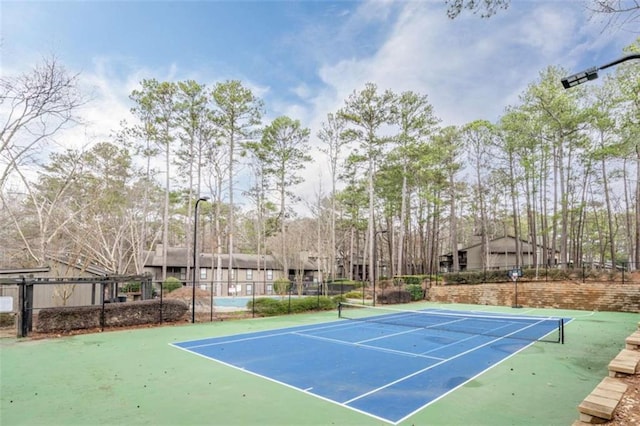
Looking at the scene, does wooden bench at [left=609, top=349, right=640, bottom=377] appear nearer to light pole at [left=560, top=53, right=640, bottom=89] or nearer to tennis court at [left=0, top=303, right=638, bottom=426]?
tennis court at [left=0, top=303, right=638, bottom=426]

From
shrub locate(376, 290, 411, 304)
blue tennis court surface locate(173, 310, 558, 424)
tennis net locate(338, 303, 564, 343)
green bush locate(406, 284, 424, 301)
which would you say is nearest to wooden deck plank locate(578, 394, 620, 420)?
blue tennis court surface locate(173, 310, 558, 424)

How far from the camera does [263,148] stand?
2711 cm

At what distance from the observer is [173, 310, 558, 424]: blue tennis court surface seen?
17.9 feet

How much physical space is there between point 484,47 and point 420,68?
315 centimetres

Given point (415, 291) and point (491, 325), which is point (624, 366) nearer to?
point (491, 325)

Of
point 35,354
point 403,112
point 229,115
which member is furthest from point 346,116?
point 35,354

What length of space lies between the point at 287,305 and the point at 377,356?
30.0 feet

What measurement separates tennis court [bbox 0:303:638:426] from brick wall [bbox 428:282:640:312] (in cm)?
932

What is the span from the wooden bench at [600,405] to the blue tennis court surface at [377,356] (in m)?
1.92

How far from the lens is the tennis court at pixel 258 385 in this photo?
4578 mm

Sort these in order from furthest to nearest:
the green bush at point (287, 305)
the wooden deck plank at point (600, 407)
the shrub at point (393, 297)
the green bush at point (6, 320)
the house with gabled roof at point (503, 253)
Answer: the house with gabled roof at point (503, 253)
the shrub at point (393, 297)
the green bush at point (287, 305)
the green bush at point (6, 320)
the wooden deck plank at point (600, 407)

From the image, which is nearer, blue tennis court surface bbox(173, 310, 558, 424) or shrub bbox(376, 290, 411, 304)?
blue tennis court surface bbox(173, 310, 558, 424)

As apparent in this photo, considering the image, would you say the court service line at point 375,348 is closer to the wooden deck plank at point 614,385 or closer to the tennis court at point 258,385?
the tennis court at point 258,385

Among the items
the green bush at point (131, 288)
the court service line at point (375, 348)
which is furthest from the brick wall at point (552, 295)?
the green bush at point (131, 288)
